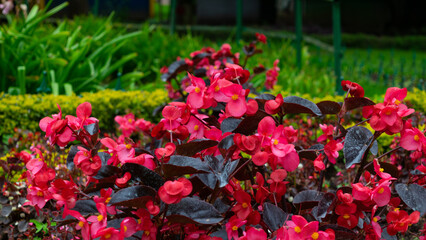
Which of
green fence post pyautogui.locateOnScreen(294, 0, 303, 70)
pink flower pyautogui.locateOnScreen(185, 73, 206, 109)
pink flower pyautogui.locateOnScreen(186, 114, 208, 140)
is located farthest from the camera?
green fence post pyautogui.locateOnScreen(294, 0, 303, 70)

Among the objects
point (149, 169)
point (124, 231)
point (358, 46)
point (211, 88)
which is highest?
point (211, 88)

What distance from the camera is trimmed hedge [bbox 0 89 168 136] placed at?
11.2 feet

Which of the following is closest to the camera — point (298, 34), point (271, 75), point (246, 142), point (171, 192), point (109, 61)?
point (171, 192)

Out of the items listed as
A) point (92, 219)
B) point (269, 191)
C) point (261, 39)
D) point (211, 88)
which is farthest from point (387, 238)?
point (261, 39)

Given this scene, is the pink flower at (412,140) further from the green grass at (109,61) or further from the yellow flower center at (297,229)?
the green grass at (109,61)

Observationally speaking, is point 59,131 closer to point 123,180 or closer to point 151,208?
point 123,180

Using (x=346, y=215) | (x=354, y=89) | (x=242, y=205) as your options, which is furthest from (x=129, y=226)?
(x=354, y=89)

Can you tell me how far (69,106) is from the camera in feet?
11.3

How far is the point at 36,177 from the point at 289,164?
741 millimetres

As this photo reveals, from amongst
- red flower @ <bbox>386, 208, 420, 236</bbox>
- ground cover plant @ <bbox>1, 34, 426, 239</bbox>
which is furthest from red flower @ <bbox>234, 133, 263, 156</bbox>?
red flower @ <bbox>386, 208, 420, 236</bbox>

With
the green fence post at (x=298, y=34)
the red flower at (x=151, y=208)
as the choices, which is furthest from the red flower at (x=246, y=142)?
the green fence post at (x=298, y=34)

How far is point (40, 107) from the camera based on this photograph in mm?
3434

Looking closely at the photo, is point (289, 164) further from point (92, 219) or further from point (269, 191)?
point (92, 219)

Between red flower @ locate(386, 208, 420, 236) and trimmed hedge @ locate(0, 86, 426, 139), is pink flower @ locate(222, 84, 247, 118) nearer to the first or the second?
red flower @ locate(386, 208, 420, 236)
